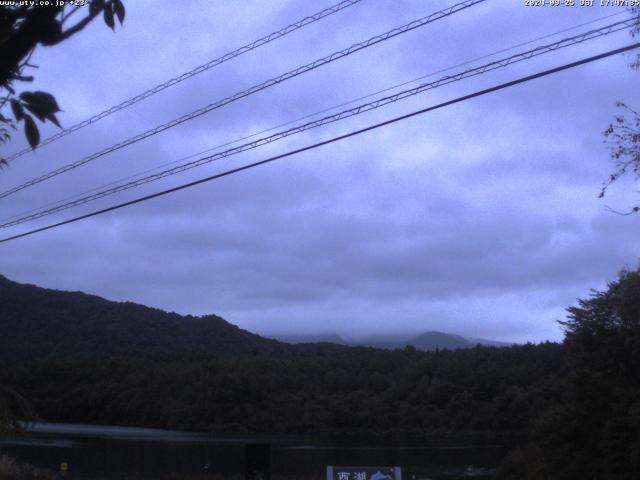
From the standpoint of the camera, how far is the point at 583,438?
1692cm

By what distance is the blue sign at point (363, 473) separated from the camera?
13250 millimetres

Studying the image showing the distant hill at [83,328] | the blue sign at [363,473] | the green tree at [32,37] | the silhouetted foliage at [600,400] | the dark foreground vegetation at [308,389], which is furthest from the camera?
the distant hill at [83,328]

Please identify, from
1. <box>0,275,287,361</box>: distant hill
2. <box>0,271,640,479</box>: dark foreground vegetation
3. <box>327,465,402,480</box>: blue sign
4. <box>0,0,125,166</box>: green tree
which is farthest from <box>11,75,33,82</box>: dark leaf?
<box>0,275,287,361</box>: distant hill

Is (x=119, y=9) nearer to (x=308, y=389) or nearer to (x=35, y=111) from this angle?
(x=35, y=111)

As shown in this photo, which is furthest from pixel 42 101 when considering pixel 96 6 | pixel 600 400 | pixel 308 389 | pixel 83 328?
pixel 83 328

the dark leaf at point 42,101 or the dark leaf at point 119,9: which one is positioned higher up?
the dark leaf at point 119,9

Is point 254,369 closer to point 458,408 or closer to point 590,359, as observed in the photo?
point 458,408

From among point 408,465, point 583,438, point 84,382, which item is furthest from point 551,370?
point 84,382

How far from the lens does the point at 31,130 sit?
3.87 meters

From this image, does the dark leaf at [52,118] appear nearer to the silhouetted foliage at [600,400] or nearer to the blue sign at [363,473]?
the blue sign at [363,473]

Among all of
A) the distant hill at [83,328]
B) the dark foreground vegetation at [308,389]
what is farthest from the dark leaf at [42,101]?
the distant hill at [83,328]

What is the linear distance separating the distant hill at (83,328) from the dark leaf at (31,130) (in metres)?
39.6

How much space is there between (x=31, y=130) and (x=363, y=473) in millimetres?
10511

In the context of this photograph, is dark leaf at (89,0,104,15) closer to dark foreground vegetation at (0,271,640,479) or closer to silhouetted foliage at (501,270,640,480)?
silhouetted foliage at (501,270,640,480)
